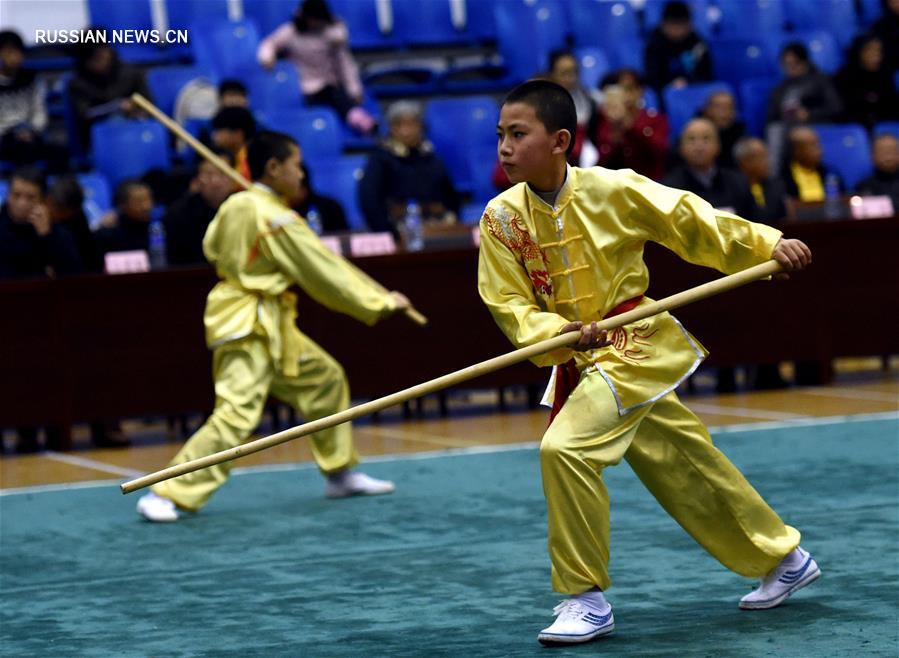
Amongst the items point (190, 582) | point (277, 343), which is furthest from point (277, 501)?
point (190, 582)

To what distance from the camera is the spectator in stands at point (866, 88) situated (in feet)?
46.8

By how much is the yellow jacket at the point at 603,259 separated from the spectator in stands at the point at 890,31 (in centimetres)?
1090

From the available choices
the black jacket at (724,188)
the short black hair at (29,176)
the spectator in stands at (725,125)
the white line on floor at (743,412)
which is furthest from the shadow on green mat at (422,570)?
the spectator in stands at (725,125)

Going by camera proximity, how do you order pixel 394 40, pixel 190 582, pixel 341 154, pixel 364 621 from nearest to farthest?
pixel 364 621 < pixel 190 582 < pixel 341 154 < pixel 394 40

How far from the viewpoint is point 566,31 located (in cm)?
1527

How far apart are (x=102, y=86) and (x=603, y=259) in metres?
8.69

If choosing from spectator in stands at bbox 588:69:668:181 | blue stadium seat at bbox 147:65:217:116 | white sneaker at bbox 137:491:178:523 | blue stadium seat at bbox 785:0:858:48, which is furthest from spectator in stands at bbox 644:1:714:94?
white sneaker at bbox 137:491:178:523

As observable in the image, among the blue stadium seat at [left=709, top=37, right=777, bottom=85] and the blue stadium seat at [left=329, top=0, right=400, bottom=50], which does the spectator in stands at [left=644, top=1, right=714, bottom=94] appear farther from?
the blue stadium seat at [left=329, top=0, right=400, bottom=50]

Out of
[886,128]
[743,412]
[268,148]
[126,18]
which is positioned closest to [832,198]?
[886,128]

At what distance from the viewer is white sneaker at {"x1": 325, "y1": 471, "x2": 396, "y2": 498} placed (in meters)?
7.63

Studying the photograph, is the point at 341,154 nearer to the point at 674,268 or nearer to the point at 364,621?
the point at 674,268

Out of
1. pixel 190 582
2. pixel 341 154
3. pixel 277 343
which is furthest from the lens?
pixel 341 154

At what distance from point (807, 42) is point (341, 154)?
4966 millimetres

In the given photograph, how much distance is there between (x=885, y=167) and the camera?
1202 centimetres
